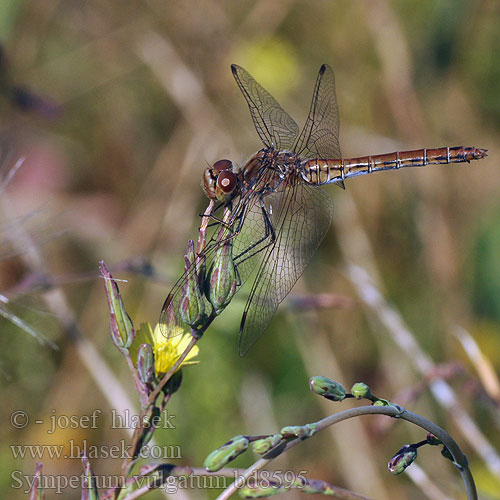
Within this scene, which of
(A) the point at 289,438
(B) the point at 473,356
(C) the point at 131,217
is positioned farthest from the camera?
(C) the point at 131,217

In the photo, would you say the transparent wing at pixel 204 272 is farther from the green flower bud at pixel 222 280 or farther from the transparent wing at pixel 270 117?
the transparent wing at pixel 270 117

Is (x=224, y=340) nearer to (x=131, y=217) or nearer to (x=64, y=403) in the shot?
(x=64, y=403)

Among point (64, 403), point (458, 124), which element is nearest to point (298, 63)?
point (458, 124)

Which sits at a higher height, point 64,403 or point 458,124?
point 458,124

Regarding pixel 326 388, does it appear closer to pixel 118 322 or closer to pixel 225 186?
pixel 118 322

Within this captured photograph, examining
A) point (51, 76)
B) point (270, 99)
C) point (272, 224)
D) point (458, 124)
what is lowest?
point (272, 224)

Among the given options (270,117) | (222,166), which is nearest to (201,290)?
(222,166)
